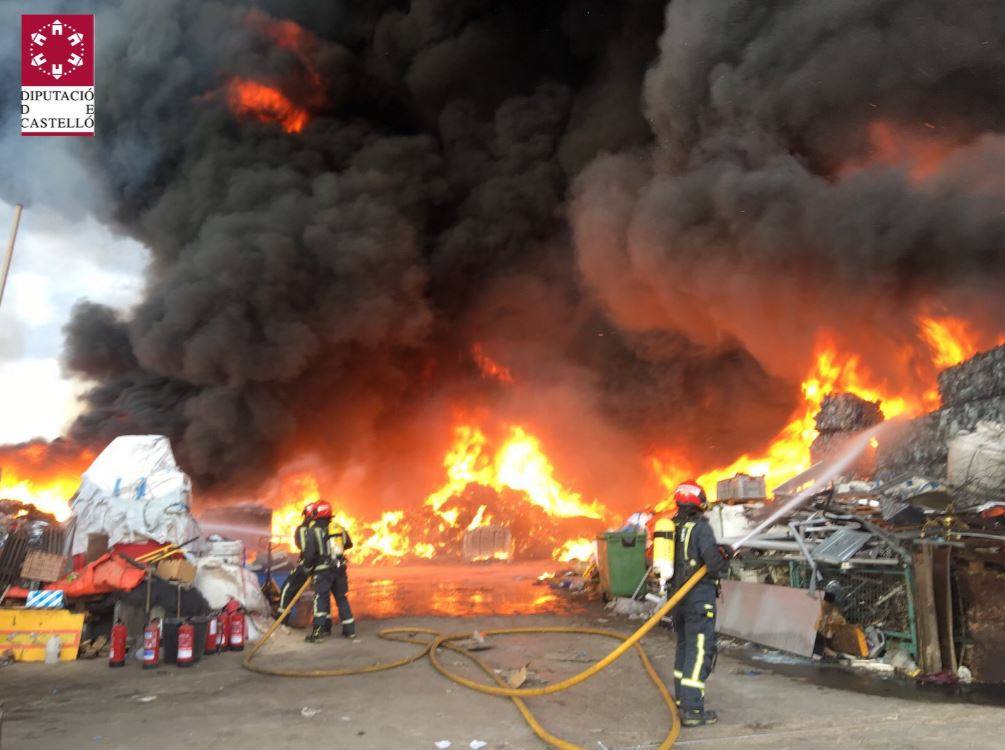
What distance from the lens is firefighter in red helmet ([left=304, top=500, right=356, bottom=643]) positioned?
25.5 ft

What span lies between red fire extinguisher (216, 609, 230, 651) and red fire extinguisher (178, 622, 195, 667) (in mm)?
641

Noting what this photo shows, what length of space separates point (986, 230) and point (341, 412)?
17994 mm

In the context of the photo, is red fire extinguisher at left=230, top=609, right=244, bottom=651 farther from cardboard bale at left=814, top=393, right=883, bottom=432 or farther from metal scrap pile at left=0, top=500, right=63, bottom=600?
cardboard bale at left=814, top=393, right=883, bottom=432

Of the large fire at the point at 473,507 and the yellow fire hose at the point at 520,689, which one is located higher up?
the large fire at the point at 473,507

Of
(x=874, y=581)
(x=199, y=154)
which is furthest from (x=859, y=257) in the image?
(x=199, y=154)

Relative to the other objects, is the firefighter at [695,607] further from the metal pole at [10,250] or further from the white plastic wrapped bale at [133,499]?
the white plastic wrapped bale at [133,499]

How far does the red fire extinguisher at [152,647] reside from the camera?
6.32m

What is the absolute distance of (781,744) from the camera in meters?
4.04

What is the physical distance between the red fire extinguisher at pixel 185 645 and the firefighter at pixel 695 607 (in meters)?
4.36

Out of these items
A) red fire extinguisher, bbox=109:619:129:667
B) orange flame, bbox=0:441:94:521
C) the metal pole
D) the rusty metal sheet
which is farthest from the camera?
orange flame, bbox=0:441:94:521

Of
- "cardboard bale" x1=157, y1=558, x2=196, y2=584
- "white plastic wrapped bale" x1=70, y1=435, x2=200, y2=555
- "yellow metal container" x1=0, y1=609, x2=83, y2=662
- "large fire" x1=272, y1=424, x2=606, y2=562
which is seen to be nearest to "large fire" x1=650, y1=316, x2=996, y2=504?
"large fire" x1=272, y1=424, x2=606, y2=562

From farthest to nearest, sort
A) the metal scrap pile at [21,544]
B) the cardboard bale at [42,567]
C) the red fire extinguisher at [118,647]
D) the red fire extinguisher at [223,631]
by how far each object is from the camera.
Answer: the metal scrap pile at [21,544] → the cardboard bale at [42,567] → the red fire extinguisher at [223,631] → the red fire extinguisher at [118,647]

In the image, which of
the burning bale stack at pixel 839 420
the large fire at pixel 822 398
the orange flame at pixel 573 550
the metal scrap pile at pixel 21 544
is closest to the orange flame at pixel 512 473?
the orange flame at pixel 573 550

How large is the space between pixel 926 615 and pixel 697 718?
274 centimetres
